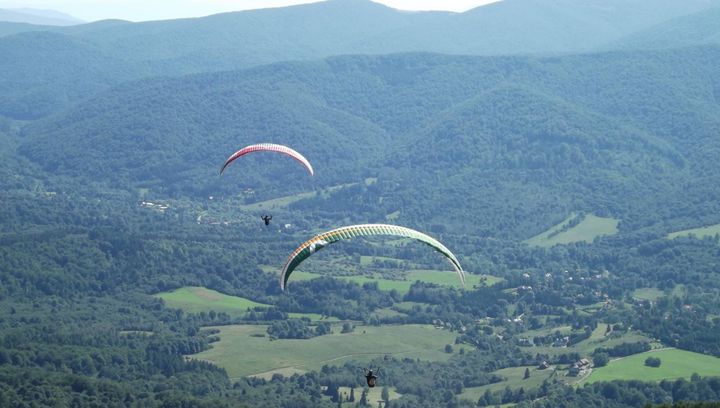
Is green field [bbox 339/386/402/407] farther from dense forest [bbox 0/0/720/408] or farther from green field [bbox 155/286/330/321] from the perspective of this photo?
green field [bbox 155/286/330/321]

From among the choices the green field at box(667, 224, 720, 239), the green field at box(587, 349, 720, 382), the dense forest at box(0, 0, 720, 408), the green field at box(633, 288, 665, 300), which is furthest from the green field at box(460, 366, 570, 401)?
the green field at box(667, 224, 720, 239)

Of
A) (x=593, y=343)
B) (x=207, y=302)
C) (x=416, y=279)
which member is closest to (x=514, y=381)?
(x=593, y=343)

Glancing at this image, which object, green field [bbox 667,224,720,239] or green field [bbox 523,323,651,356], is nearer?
green field [bbox 523,323,651,356]

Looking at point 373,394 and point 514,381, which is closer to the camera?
point 373,394

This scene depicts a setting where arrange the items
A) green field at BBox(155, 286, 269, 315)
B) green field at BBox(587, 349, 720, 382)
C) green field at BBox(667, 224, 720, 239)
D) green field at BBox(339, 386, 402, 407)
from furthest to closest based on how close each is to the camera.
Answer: green field at BBox(667, 224, 720, 239), green field at BBox(155, 286, 269, 315), green field at BBox(587, 349, 720, 382), green field at BBox(339, 386, 402, 407)

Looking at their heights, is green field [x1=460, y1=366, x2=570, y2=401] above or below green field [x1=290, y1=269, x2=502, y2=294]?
above

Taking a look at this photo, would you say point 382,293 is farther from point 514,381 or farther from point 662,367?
point 662,367

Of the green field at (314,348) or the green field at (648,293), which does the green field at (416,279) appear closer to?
the green field at (648,293)
